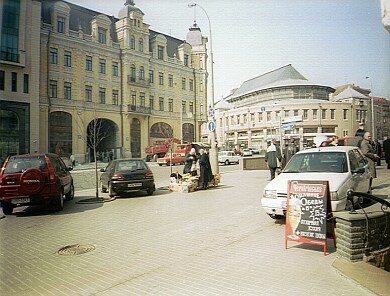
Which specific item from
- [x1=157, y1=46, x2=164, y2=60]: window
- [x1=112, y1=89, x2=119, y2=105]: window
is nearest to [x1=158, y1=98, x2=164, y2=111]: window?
[x1=157, y1=46, x2=164, y2=60]: window

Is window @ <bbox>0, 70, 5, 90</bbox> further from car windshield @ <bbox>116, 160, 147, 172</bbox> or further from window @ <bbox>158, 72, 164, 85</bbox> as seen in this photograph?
window @ <bbox>158, 72, 164, 85</bbox>

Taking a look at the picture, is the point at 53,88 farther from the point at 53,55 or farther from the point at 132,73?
the point at 132,73

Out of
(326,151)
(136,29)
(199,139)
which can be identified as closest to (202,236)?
(326,151)

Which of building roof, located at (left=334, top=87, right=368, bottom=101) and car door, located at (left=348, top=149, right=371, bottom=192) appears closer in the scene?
car door, located at (left=348, top=149, right=371, bottom=192)

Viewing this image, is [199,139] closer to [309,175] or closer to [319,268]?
[309,175]

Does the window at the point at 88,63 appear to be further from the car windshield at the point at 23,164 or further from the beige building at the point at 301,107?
the beige building at the point at 301,107

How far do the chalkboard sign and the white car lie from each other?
1006 mm

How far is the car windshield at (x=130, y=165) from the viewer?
33.2ft

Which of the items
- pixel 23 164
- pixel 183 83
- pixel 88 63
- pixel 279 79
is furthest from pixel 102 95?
pixel 279 79

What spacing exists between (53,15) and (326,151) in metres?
7.48

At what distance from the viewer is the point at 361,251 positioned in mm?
3564

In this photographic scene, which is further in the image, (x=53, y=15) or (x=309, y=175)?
(x=53, y=15)

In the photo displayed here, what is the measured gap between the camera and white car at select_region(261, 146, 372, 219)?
519 centimetres

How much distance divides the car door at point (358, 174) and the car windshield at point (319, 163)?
24cm
